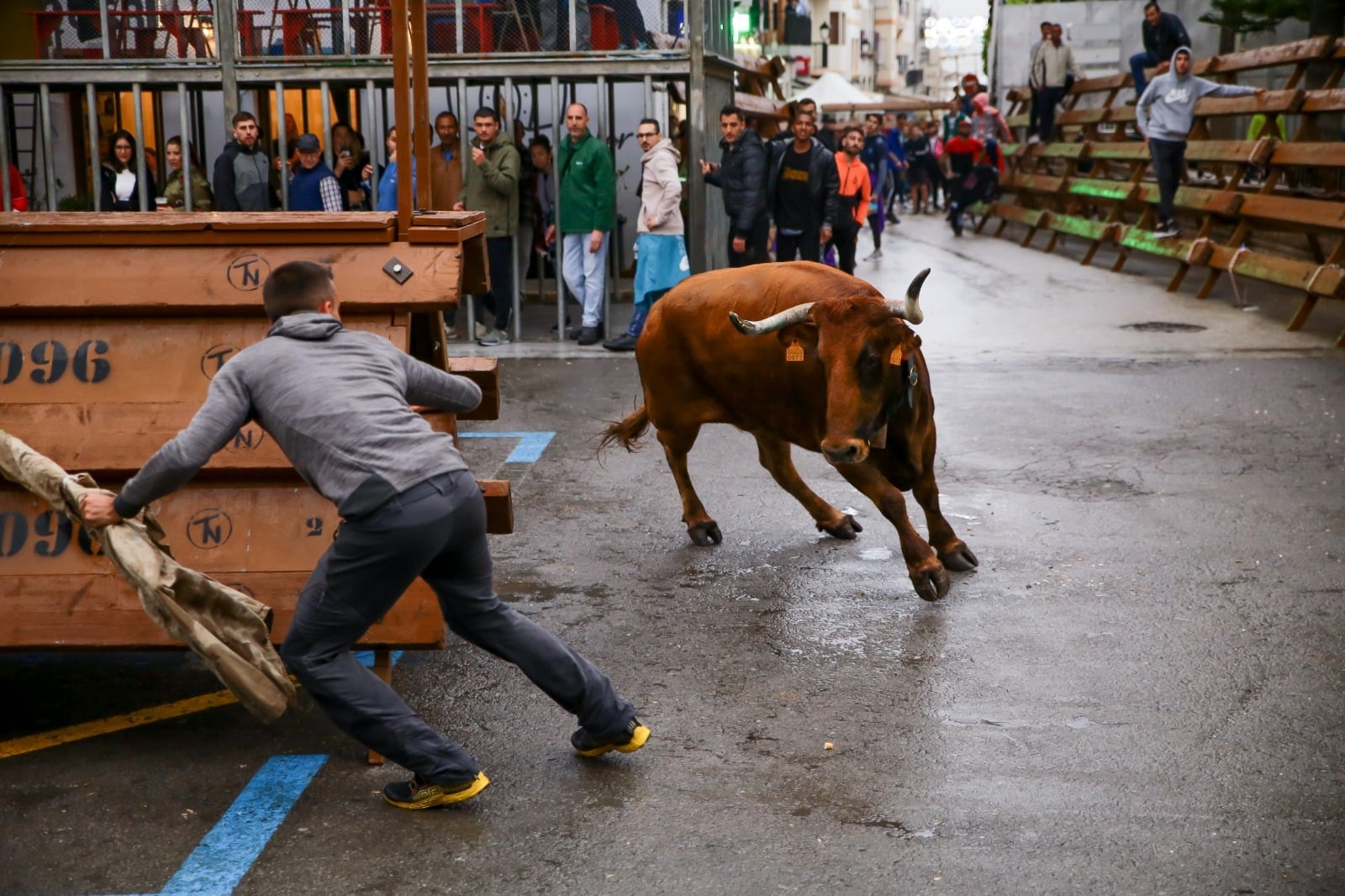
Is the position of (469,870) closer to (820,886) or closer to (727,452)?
(820,886)

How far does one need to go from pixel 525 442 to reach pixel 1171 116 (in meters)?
10.5

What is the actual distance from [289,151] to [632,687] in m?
13.6

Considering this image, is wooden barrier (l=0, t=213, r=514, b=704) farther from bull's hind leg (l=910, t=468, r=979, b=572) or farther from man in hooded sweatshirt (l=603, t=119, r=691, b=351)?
man in hooded sweatshirt (l=603, t=119, r=691, b=351)

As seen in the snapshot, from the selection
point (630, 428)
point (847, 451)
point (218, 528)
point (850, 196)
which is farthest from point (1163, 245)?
point (218, 528)

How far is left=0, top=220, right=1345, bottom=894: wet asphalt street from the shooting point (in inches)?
169

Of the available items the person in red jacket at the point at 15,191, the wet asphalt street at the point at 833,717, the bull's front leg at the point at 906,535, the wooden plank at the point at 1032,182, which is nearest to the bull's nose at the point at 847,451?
the bull's front leg at the point at 906,535

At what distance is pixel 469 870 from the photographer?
4242mm

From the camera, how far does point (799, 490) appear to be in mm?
7945

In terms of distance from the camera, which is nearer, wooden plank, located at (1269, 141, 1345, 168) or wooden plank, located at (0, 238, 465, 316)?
wooden plank, located at (0, 238, 465, 316)

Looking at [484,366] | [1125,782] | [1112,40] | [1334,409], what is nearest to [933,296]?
[1334,409]

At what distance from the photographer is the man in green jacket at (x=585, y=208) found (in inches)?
546

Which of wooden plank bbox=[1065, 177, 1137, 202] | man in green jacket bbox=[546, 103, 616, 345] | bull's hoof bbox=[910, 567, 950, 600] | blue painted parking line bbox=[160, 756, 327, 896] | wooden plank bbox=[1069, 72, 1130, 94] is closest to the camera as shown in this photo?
blue painted parking line bbox=[160, 756, 327, 896]

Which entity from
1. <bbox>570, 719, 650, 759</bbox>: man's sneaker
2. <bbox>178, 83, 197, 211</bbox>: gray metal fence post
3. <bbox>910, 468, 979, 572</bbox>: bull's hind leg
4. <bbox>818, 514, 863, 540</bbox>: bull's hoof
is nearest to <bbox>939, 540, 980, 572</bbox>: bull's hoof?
<bbox>910, 468, 979, 572</bbox>: bull's hind leg

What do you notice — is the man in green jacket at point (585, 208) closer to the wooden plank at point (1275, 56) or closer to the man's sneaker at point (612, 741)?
the wooden plank at point (1275, 56)
